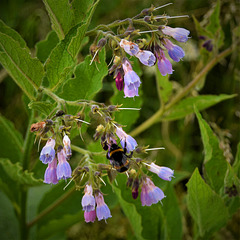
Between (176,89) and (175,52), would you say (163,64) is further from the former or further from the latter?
(176,89)

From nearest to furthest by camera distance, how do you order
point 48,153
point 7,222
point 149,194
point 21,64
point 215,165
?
point 48,153 → point 149,194 → point 21,64 → point 215,165 → point 7,222

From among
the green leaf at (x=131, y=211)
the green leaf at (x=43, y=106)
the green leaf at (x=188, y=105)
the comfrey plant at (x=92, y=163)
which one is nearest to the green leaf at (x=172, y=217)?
the green leaf at (x=131, y=211)

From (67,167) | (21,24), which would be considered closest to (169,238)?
(67,167)

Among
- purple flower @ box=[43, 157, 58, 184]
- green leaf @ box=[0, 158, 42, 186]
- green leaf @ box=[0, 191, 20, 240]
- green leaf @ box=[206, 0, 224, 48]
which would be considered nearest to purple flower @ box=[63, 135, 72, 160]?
purple flower @ box=[43, 157, 58, 184]

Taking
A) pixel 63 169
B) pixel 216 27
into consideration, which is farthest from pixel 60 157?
pixel 216 27

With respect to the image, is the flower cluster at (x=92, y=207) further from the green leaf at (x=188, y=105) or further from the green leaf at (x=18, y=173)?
the green leaf at (x=188, y=105)
